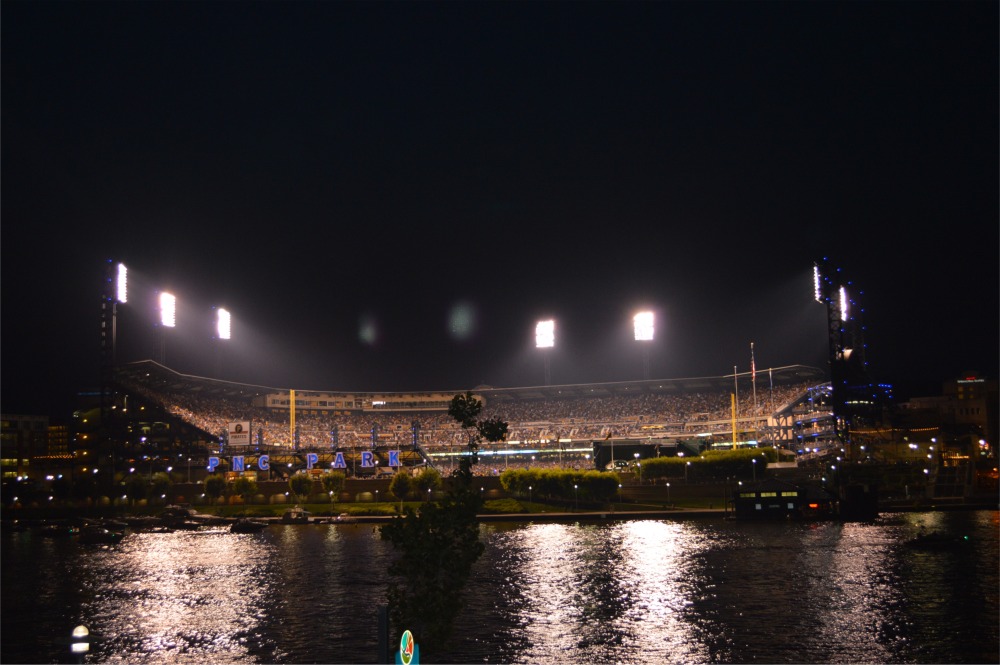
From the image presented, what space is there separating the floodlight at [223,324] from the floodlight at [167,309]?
41.8ft

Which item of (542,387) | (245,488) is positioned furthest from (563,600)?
(542,387)

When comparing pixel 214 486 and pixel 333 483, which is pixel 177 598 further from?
pixel 214 486

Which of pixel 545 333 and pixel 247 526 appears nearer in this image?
pixel 247 526

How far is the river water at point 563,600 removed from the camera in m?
35.3

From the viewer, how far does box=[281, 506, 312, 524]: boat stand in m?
93.3

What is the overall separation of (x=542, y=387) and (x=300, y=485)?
206 feet

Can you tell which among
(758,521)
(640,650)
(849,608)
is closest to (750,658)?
(640,650)

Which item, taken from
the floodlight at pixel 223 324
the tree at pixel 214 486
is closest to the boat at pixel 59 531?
the tree at pixel 214 486

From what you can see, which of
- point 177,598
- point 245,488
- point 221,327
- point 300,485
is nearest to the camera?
point 177,598

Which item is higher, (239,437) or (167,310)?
(167,310)

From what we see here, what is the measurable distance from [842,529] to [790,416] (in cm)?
5961

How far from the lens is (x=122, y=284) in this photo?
396ft

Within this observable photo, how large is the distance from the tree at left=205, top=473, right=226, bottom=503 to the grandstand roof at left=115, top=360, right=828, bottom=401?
95.1ft

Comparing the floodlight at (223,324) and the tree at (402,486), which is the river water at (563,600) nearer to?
the tree at (402,486)
